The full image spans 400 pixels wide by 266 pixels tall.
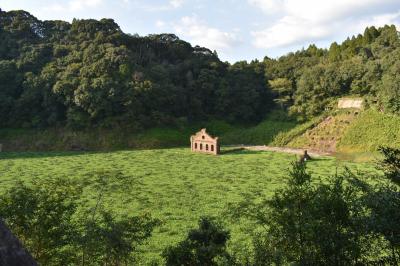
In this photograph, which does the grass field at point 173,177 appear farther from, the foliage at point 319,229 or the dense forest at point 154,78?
the dense forest at point 154,78

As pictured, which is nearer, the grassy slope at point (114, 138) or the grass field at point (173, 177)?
the grass field at point (173, 177)

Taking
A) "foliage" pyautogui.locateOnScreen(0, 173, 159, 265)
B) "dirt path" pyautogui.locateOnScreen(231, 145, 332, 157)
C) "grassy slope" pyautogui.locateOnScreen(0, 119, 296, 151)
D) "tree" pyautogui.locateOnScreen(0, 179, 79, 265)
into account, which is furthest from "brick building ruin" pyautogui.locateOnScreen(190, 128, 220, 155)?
"tree" pyautogui.locateOnScreen(0, 179, 79, 265)

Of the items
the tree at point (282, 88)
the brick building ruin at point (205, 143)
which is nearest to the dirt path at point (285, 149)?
the brick building ruin at point (205, 143)

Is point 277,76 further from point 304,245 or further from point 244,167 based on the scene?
point 304,245

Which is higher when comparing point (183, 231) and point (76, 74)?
point (76, 74)

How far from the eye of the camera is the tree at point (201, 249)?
11.2 meters

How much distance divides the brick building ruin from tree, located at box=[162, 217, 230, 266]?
124ft

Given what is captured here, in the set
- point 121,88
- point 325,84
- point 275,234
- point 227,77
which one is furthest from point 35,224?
point 227,77

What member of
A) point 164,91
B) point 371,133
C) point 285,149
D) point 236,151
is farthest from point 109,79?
point 371,133

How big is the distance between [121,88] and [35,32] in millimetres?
29388

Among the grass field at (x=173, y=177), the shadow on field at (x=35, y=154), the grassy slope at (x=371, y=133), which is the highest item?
the grassy slope at (x=371, y=133)

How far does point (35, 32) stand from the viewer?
76750 mm

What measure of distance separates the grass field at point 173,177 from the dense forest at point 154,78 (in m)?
11.5

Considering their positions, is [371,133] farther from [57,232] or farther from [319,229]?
[57,232]
